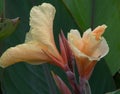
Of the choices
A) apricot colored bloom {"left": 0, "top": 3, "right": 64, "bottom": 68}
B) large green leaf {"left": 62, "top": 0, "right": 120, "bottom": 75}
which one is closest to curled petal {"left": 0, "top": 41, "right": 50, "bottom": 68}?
apricot colored bloom {"left": 0, "top": 3, "right": 64, "bottom": 68}

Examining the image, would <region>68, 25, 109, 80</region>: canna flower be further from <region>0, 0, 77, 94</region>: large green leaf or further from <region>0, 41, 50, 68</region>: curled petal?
<region>0, 0, 77, 94</region>: large green leaf

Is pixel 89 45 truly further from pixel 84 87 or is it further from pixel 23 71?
pixel 23 71

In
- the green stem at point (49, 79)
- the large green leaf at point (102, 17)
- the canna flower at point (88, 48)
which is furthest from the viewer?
the large green leaf at point (102, 17)

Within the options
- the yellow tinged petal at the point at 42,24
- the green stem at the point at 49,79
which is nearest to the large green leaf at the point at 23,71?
the green stem at the point at 49,79

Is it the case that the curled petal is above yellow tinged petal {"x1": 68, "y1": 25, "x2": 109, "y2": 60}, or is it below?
above

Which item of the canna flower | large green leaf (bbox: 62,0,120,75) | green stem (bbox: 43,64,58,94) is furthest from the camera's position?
large green leaf (bbox: 62,0,120,75)

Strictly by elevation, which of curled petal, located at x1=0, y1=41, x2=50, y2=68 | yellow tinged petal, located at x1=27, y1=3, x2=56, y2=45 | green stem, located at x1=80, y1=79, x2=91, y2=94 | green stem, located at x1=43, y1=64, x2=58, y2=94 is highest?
yellow tinged petal, located at x1=27, y1=3, x2=56, y2=45

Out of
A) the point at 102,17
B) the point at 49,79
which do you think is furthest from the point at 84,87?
the point at 102,17

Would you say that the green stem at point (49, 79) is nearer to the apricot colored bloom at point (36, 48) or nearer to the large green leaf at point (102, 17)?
the large green leaf at point (102, 17)
